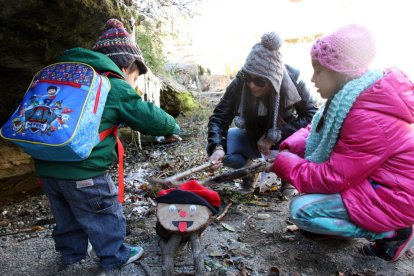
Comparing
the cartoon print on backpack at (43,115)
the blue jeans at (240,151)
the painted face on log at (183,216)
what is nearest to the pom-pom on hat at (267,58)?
the blue jeans at (240,151)

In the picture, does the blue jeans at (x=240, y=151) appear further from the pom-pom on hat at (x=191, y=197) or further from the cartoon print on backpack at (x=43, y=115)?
the cartoon print on backpack at (x=43, y=115)

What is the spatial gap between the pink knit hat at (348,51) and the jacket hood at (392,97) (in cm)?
17

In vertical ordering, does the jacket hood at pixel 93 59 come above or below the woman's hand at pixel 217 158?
above

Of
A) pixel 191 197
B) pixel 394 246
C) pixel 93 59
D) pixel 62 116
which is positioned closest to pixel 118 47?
pixel 93 59

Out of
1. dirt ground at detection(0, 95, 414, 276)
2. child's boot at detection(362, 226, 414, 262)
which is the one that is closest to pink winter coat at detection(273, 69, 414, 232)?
child's boot at detection(362, 226, 414, 262)

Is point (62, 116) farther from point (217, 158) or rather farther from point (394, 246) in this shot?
point (394, 246)

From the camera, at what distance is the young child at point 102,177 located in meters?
2.21

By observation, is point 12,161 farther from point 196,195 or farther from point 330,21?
point 330,21

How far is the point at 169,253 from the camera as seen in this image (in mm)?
2281

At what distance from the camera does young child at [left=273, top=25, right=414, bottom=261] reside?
7.05 feet

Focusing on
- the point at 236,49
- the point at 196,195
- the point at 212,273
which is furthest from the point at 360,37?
the point at 236,49

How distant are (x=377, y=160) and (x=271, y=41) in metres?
1.31

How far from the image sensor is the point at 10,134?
6.85 feet

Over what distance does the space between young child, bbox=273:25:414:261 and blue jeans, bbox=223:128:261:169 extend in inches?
46.6
